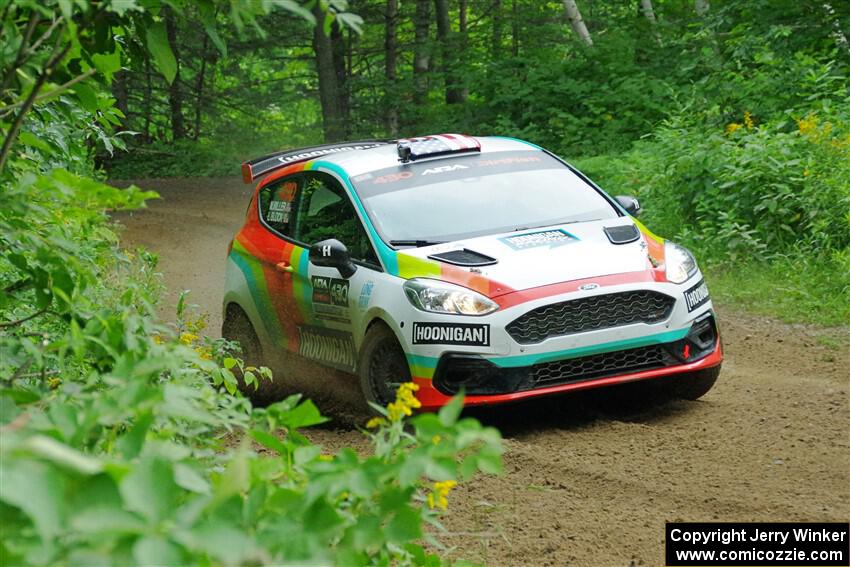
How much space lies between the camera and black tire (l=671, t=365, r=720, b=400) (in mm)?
7477

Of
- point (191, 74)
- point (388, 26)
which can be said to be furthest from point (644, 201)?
point (191, 74)

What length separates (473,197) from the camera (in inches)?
324

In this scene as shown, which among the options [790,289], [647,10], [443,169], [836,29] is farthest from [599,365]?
[647,10]

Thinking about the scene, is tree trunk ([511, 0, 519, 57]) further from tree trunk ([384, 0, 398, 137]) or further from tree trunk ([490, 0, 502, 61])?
tree trunk ([384, 0, 398, 137])

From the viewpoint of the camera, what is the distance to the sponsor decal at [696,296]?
727cm

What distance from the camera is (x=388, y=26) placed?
30906mm

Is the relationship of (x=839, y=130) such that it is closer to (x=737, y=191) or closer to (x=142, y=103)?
(x=737, y=191)

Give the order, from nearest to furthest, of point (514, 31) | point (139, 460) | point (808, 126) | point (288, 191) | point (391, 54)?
point (139, 460) < point (288, 191) < point (808, 126) < point (514, 31) < point (391, 54)

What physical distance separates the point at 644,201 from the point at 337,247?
8.05 m

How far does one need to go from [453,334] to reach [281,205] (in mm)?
2904

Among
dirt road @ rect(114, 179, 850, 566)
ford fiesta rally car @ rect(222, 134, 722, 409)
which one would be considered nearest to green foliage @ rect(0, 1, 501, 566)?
dirt road @ rect(114, 179, 850, 566)

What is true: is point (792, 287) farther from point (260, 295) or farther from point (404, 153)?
point (260, 295)

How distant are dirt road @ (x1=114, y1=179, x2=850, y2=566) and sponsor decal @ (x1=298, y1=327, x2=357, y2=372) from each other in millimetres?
511

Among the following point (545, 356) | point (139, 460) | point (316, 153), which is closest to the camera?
point (139, 460)
